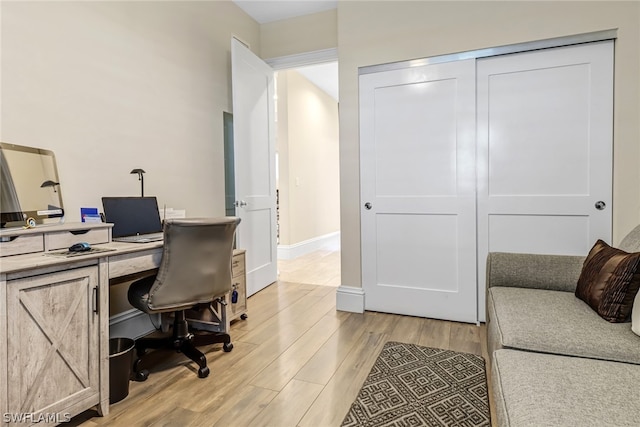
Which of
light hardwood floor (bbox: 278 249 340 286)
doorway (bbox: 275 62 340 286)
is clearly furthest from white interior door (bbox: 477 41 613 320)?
doorway (bbox: 275 62 340 286)

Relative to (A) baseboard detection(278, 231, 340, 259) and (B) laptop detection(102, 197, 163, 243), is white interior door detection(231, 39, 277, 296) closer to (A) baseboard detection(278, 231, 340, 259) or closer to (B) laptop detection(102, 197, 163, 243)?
(B) laptop detection(102, 197, 163, 243)

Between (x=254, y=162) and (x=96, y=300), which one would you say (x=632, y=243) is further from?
(x=254, y=162)

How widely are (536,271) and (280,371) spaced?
1.53 m

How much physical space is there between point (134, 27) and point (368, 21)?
5.66ft

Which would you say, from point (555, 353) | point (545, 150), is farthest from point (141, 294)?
point (545, 150)

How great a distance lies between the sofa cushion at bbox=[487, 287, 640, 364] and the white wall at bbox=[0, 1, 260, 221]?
2288 mm

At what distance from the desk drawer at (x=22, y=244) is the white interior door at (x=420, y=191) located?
211cm

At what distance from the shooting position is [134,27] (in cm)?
235

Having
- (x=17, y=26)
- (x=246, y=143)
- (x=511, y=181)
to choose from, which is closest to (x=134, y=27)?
(x=17, y=26)

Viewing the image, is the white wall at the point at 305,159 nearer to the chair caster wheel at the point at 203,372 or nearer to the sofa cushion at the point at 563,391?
the chair caster wheel at the point at 203,372

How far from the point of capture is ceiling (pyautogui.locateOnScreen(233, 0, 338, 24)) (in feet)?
11.0

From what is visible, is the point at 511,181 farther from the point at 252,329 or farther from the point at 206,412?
the point at 206,412

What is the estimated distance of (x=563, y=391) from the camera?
3.21 feet

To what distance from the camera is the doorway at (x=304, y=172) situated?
5.16m
